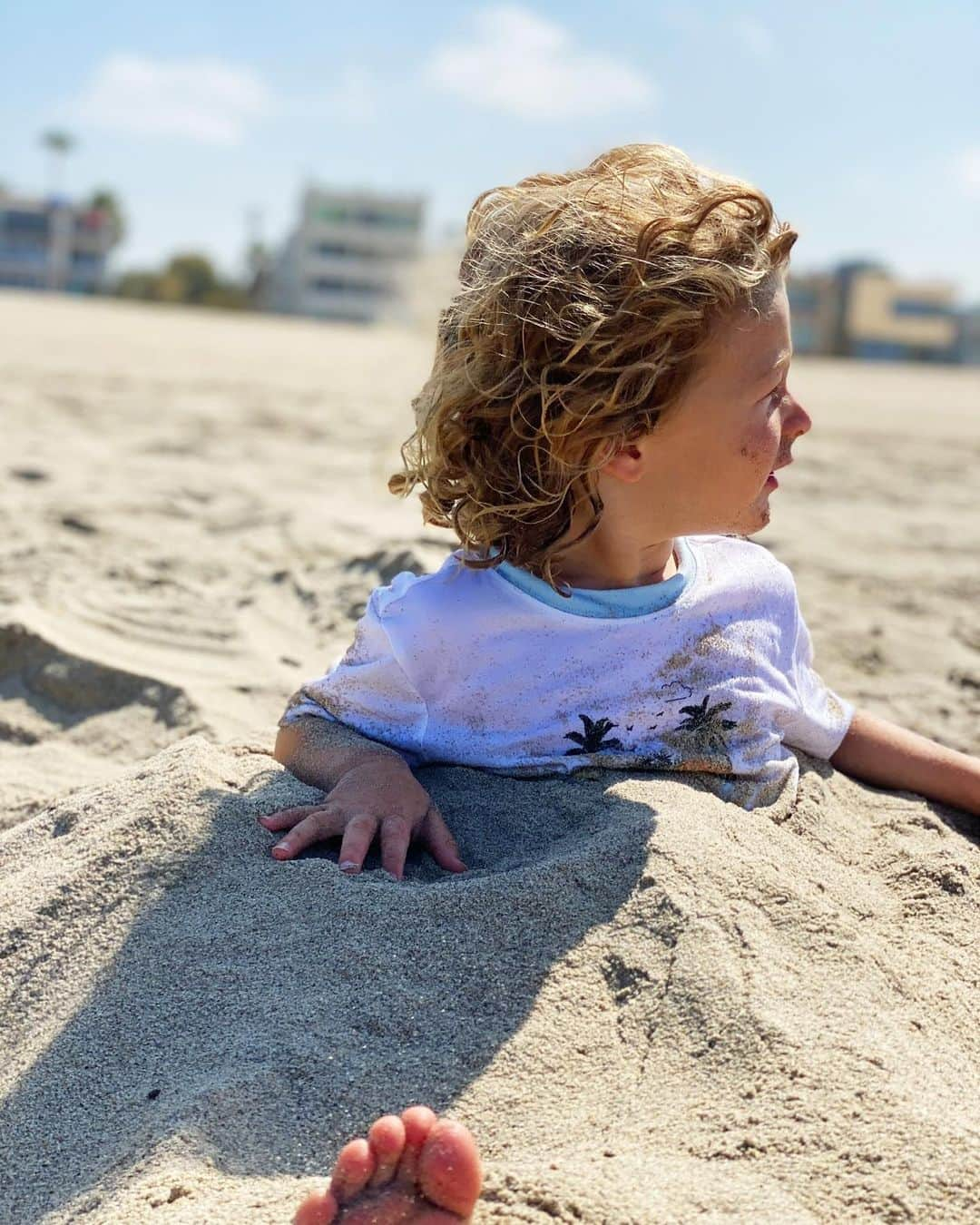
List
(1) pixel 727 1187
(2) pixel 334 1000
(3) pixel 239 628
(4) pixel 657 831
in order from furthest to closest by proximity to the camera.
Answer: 1. (3) pixel 239 628
2. (4) pixel 657 831
3. (2) pixel 334 1000
4. (1) pixel 727 1187

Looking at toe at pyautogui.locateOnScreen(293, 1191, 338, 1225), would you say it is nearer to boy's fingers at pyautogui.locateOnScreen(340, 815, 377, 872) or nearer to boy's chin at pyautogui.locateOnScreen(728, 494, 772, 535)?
boy's fingers at pyautogui.locateOnScreen(340, 815, 377, 872)

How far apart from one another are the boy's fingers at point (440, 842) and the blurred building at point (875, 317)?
2339 inches

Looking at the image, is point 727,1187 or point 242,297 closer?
point 727,1187

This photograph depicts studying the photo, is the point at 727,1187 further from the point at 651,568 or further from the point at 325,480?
the point at 325,480

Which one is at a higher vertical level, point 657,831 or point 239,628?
point 657,831

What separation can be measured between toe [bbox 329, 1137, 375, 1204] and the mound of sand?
0.09 m

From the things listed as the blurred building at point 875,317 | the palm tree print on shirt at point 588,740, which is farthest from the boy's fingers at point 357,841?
the blurred building at point 875,317

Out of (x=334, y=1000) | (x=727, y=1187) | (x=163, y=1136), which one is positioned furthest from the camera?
(x=334, y=1000)

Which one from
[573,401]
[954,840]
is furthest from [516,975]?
[954,840]

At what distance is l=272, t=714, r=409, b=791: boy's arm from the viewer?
2.04 meters

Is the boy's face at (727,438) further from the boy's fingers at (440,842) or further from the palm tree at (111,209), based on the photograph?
the palm tree at (111,209)

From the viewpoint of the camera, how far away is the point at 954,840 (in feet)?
7.25

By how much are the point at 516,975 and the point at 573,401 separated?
31.2 inches

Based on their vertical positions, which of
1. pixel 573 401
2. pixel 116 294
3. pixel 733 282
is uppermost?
pixel 733 282
